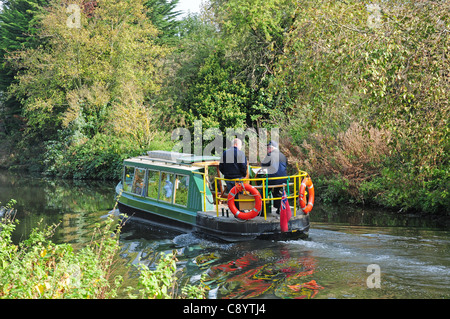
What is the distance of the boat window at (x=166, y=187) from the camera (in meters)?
12.4

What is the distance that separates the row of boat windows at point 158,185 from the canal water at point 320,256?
893 millimetres

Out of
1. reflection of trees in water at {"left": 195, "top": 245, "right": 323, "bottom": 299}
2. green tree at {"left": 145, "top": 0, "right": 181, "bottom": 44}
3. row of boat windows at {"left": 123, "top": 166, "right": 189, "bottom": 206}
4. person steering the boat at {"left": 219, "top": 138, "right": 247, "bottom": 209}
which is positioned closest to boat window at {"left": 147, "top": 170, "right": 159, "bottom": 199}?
row of boat windows at {"left": 123, "top": 166, "right": 189, "bottom": 206}

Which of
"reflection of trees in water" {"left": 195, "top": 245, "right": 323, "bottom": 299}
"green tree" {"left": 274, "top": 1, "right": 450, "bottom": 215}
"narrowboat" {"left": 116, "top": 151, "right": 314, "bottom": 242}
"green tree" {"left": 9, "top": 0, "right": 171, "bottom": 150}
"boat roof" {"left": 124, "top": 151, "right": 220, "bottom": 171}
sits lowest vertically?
"reflection of trees in water" {"left": 195, "top": 245, "right": 323, "bottom": 299}

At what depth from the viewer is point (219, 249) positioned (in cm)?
1042

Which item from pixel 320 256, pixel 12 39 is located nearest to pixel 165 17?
pixel 12 39

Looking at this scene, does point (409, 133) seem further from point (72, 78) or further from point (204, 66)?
point (72, 78)

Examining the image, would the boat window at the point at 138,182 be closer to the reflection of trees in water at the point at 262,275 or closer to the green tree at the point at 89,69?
the reflection of trees in water at the point at 262,275

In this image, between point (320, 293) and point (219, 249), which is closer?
point (320, 293)

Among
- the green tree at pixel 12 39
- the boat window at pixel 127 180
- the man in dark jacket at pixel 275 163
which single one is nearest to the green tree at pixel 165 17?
the green tree at pixel 12 39

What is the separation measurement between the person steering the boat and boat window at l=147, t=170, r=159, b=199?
2575 mm

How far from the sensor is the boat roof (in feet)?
39.7

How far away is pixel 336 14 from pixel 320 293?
509cm

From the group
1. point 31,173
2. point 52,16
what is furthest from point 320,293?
point 31,173

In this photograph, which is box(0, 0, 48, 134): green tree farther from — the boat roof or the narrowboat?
the narrowboat
